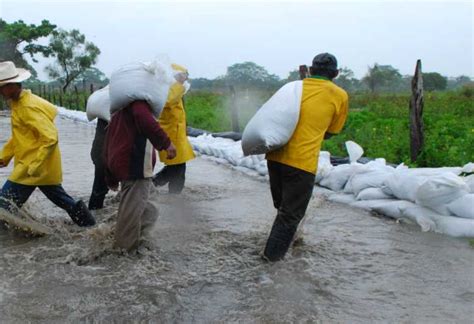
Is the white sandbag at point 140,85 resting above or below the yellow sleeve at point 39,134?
above

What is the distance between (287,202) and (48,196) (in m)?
1.99

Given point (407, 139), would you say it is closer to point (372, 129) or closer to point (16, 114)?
point (372, 129)

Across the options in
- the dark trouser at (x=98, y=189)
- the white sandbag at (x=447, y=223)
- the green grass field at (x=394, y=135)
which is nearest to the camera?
the white sandbag at (x=447, y=223)

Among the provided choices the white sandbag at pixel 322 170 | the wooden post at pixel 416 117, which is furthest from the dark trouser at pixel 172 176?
the wooden post at pixel 416 117

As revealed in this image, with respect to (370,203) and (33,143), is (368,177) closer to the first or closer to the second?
(370,203)

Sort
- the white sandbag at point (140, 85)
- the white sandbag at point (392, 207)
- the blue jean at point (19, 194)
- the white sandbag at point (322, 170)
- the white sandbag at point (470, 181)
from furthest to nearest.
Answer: the white sandbag at point (322, 170), the white sandbag at point (392, 207), the white sandbag at point (470, 181), the blue jean at point (19, 194), the white sandbag at point (140, 85)

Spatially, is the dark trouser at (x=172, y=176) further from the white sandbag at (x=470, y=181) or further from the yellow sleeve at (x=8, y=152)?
the white sandbag at (x=470, y=181)

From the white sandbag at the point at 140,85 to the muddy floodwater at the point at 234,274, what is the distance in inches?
40.3

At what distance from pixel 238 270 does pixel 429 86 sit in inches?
1651

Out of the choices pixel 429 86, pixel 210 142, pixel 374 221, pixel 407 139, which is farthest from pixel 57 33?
pixel 374 221

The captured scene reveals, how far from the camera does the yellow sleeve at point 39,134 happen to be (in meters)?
3.90

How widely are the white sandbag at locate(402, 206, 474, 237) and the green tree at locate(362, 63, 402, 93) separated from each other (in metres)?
39.5

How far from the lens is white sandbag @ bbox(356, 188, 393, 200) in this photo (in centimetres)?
536

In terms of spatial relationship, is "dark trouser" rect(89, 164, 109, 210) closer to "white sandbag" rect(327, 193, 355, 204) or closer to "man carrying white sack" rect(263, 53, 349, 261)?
"man carrying white sack" rect(263, 53, 349, 261)
